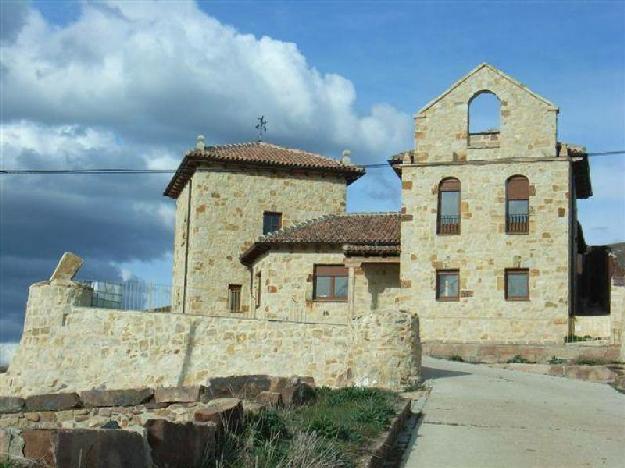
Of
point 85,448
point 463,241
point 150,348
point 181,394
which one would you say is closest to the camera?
point 85,448

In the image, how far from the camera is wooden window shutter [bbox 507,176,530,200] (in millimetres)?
32875

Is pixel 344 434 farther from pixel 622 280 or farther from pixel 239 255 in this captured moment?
pixel 239 255

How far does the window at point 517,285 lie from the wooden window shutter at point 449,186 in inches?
146

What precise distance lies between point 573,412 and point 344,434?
6691 millimetres

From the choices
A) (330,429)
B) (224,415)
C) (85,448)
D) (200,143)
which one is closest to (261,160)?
(200,143)

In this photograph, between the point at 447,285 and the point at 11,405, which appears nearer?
the point at 11,405

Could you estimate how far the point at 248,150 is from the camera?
4194 cm

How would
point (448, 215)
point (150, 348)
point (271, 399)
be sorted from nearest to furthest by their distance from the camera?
point (271, 399)
point (150, 348)
point (448, 215)

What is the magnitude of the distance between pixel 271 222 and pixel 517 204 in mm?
12377

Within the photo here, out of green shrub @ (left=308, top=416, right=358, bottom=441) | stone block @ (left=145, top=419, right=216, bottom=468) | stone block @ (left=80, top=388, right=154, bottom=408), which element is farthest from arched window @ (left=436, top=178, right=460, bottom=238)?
stone block @ (left=145, top=419, right=216, bottom=468)

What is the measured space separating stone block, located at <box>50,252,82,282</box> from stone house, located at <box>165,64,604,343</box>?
10434mm

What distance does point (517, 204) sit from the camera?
3300 cm

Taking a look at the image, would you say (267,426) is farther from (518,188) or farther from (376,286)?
(376,286)

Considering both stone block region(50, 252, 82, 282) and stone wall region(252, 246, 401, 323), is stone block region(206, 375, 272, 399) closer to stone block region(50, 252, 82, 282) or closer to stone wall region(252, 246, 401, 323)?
stone block region(50, 252, 82, 282)
